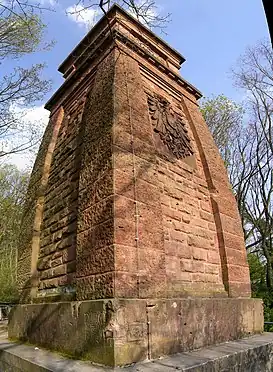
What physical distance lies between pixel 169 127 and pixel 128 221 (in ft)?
7.44

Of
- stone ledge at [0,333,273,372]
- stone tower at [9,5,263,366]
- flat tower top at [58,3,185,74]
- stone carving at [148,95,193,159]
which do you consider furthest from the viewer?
flat tower top at [58,3,185,74]

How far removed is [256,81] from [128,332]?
48.5ft

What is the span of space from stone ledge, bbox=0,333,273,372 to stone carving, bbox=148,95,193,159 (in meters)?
2.77

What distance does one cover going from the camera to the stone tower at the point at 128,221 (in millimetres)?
3254

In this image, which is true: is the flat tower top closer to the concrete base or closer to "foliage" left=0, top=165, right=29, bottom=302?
the concrete base

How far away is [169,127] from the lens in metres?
5.20

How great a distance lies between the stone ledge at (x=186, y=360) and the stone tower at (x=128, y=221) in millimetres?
129

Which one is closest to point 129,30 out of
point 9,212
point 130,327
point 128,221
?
point 128,221

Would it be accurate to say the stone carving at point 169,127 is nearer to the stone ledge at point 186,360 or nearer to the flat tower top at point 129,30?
the flat tower top at point 129,30

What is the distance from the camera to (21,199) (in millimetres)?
17375

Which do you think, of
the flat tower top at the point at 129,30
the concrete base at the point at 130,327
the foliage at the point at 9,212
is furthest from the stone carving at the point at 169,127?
the foliage at the point at 9,212

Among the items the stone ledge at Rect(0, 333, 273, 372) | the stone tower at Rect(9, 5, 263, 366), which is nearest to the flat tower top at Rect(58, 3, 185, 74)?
the stone tower at Rect(9, 5, 263, 366)

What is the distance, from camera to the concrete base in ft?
9.66

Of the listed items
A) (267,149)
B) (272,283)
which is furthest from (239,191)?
Answer: (272,283)
